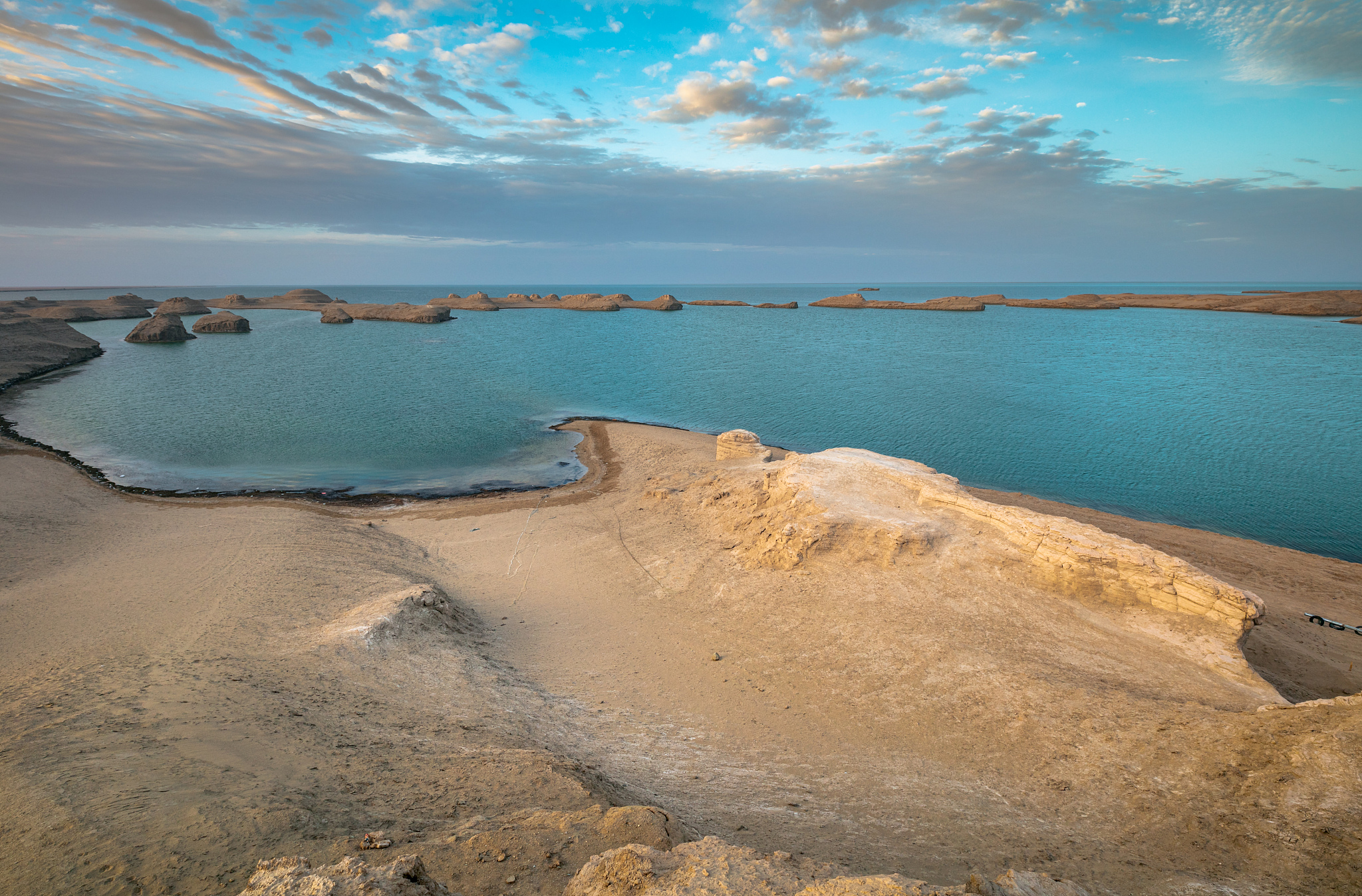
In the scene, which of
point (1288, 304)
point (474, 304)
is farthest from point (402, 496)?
point (1288, 304)

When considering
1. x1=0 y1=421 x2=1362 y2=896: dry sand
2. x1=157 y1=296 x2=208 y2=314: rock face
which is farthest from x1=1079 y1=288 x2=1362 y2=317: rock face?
x1=157 y1=296 x2=208 y2=314: rock face

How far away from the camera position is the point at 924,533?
44.6 feet

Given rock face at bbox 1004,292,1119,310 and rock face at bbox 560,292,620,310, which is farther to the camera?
rock face at bbox 560,292,620,310

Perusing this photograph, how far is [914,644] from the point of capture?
439 inches

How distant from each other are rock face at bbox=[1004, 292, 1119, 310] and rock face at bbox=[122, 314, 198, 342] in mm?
175889

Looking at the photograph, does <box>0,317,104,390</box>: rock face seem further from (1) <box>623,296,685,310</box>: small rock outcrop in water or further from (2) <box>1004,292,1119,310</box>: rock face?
(2) <box>1004,292,1119,310</box>: rock face

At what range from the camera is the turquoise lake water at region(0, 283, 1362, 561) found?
2403cm

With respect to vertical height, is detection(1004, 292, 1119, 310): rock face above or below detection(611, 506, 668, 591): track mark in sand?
above

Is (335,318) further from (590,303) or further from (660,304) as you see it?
A: (660,304)

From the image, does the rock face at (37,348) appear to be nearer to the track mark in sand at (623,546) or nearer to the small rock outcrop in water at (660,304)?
the track mark in sand at (623,546)

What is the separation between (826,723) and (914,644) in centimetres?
289

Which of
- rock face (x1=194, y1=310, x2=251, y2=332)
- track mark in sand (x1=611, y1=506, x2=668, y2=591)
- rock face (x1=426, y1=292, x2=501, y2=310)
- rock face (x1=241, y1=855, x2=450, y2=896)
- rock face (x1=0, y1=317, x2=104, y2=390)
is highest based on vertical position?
rock face (x1=426, y1=292, x2=501, y2=310)

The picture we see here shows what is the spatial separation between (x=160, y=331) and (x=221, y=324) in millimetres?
14475

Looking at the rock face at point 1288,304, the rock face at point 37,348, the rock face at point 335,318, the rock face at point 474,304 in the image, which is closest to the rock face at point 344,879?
the rock face at point 37,348
